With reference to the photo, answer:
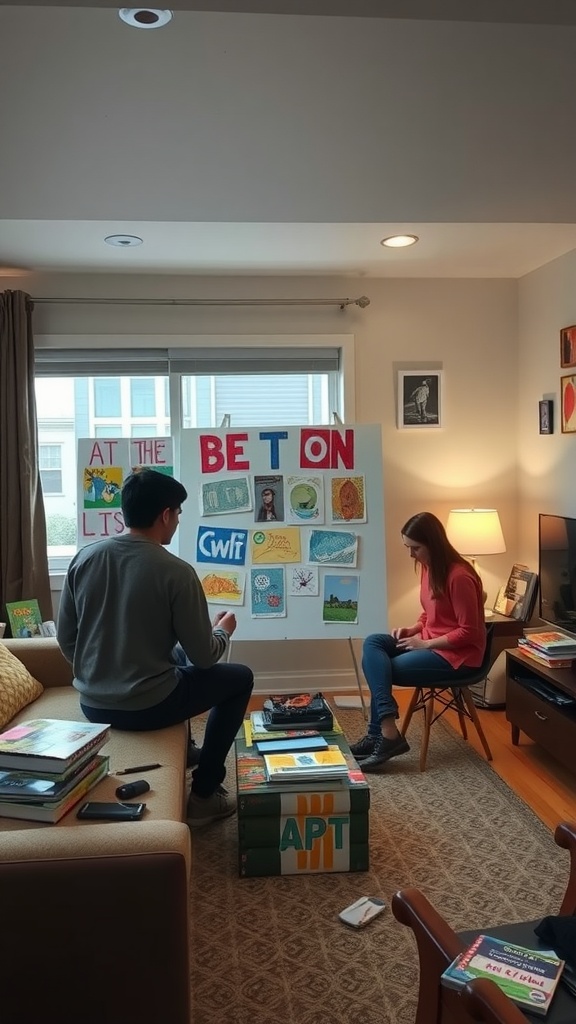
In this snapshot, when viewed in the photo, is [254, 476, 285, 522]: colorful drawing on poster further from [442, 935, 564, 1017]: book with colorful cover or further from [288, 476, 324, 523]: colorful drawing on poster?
[442, 935, 564, 1017]: book with colorful cover

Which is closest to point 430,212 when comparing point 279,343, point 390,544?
point 279,343

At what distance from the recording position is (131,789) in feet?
6.27

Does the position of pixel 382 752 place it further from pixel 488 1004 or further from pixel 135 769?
pixel 488 1004

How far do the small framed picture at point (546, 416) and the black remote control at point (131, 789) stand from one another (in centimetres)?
275

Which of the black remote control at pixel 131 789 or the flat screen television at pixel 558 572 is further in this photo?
the flat screen television at pixel 558 572

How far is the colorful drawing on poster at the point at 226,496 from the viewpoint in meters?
3.57

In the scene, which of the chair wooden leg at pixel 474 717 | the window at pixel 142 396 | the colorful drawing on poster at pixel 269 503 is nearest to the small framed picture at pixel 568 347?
the colorful drawing on poster at pixel 269 503

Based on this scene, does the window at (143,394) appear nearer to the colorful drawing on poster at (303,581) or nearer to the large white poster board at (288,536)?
the large white poster board at (288,536)

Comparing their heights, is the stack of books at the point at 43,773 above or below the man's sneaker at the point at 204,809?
above

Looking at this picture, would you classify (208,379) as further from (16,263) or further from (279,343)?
(16,263)

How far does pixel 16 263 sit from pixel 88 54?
149cm

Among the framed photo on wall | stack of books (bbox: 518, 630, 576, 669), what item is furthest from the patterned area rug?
the framed photo on wall

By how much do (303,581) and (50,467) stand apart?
1533 millimetres

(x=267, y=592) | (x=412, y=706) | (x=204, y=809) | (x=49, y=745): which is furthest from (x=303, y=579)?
(x=49, y=745)
